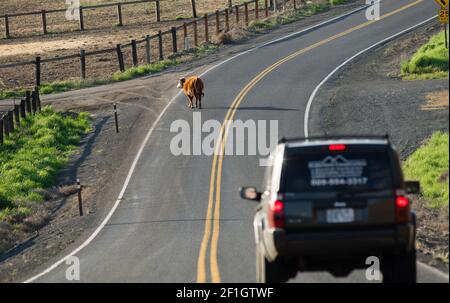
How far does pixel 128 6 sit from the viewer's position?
241 ft

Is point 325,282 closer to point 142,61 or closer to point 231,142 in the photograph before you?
point 231,142

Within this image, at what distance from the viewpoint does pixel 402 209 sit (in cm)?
1163

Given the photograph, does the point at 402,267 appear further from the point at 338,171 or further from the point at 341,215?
the point at 338,171

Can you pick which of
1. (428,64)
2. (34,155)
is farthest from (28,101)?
(428,64)

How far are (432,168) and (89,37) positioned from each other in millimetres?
38575

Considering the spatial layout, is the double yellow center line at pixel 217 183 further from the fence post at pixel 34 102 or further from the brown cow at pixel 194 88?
the fence post at pixel 34 102

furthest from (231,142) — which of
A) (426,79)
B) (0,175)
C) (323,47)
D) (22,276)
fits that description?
(323,47)

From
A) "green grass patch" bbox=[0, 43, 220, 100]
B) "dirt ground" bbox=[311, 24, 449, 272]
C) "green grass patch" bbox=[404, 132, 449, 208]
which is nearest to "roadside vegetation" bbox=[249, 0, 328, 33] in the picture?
"green grass patch" bbox=[0, 43, 220, 100]

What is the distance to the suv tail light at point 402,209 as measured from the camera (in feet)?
38.0

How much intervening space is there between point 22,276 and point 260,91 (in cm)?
2195

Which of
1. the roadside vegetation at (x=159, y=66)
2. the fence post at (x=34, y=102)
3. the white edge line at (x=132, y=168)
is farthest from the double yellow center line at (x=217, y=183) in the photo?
the fence post at (x=34, y=102)

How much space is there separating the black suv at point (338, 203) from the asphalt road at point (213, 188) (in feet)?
7.32

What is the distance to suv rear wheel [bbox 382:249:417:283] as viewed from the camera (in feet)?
40.0
